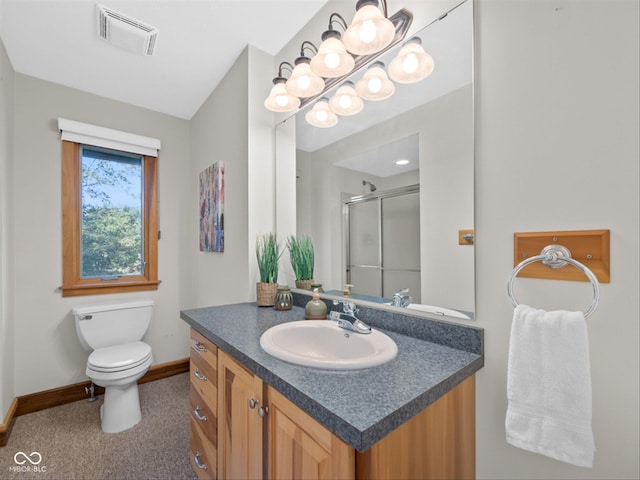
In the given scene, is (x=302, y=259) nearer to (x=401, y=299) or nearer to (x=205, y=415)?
(x=401, y=299)

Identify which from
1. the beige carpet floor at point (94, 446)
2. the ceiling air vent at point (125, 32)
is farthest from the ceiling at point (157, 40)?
the beige carpet floor at point (94, 446)

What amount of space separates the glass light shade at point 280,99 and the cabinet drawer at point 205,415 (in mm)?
1518

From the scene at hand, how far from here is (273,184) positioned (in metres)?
1.92

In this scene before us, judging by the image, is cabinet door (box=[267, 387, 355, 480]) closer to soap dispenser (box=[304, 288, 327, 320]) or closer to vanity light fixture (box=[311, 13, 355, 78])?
soap dispenser (box=[304, 288, 327, 320])

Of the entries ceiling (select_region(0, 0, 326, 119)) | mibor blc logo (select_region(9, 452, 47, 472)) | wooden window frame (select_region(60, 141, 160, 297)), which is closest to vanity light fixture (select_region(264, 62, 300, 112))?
ceiling (select_region(0, 0, 326, 119))

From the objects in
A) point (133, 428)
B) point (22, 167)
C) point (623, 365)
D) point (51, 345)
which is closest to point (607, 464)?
point (623, 365)

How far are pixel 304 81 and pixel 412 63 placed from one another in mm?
576

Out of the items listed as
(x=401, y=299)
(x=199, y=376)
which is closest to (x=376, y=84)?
(x=401, y=299)

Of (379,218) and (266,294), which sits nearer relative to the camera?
(379,218)

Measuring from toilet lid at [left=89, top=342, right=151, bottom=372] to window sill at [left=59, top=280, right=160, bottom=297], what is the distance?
51 centimetres

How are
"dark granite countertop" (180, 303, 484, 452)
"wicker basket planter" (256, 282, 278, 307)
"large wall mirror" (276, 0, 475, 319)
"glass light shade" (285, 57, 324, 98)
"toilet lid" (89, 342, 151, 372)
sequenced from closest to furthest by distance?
"dark granite countertop" (180, 303, 484, 452)
"large wall mirror" (276, 0, 475, 319)
"glass light shade" (285, 57, 324, 98)
"wicker basket planter" (256, 282, 278, 307)
"toilet lid" (89, 342, 151, 372)

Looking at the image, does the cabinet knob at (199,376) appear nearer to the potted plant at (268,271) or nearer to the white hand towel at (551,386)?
the potted plant at (268,271)

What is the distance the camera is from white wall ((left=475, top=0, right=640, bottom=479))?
675 mm

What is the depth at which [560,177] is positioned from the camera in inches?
30.1
